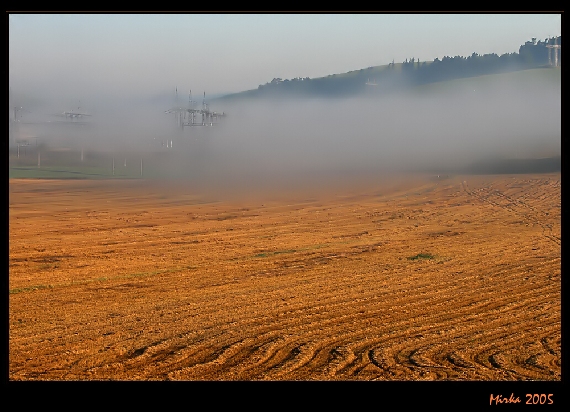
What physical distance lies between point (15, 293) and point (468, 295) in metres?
5.87

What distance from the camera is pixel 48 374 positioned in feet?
18.7

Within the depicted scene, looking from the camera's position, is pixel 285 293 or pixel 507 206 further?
pixel 507 206

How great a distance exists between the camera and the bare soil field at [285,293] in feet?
20.3

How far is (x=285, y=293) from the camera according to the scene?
9.37 metres

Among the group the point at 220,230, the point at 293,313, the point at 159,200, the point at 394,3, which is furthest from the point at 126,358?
the point at 159,200

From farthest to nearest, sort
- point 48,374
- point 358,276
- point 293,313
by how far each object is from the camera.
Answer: point 358,276 < point 293,313 < point 48,374

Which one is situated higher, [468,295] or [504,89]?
[504,89]

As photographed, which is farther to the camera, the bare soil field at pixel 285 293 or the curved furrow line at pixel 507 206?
the curved furrow line at pixel 507 206

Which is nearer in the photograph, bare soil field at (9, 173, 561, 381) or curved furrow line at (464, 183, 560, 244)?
bare soil field at (9, 173, 561, 381)

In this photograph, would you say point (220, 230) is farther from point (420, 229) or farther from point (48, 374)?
point (48, 374)

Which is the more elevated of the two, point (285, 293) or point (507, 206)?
point (285, 293)

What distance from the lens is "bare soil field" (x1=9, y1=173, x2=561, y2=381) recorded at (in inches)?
244
